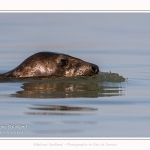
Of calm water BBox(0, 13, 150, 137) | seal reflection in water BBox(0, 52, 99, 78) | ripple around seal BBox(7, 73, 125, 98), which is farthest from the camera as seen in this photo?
seal reflection in water BBox(0, 52, 99, 78)

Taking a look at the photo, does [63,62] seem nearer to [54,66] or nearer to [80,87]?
[54,66]

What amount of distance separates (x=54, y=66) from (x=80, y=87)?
1205 mm

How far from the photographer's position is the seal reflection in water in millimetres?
20156

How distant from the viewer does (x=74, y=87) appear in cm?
1931

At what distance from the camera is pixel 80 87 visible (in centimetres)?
1925

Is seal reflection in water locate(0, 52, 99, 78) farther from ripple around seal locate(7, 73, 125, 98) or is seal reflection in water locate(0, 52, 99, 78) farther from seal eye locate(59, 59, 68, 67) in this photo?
ripple around seal locate(7, 73, 125, 98)

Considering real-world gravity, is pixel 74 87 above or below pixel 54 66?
below

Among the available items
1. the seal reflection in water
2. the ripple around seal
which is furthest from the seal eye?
the ripple around seal

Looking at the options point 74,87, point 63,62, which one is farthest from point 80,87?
point 63,62

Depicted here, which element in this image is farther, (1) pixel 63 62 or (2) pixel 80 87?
(1) pixel 63 62

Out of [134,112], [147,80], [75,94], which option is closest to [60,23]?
[147,80]

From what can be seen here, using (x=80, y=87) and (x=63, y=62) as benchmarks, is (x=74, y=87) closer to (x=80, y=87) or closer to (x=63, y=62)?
(x=80, y=87)

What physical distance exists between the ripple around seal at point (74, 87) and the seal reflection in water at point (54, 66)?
0.20 metres

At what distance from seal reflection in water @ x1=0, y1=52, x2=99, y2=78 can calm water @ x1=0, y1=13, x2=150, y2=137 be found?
0.30 metres
